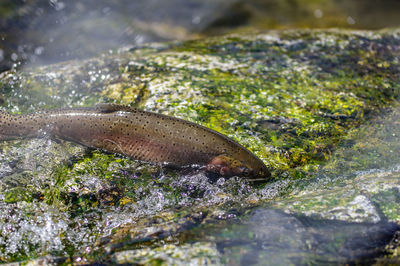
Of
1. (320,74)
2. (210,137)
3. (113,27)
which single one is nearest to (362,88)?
(320,74)

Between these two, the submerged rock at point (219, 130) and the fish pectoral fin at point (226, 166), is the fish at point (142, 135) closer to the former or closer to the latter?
the fish pectoral fin at point (226, 166)

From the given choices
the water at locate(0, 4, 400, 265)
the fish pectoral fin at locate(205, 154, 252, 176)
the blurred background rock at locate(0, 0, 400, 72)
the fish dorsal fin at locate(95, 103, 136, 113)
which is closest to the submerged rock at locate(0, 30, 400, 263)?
the water at locate(0, 4, 400, 265)

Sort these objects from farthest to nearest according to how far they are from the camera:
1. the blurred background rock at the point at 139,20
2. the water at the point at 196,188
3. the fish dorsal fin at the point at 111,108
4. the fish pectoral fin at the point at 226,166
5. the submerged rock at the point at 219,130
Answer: the blurred background rock at the point at 139,20
the fish dorsal fin at the point at 111,108
the fish pectoral fin at the point at 226,166
the submerged rock at the point at 219,130
the water at the point at 196,188

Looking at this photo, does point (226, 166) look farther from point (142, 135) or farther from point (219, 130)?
point (142, 135)

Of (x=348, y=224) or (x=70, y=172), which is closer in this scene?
(x=348, y=224)

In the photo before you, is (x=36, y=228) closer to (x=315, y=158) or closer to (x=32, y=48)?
(x=315, y=158)

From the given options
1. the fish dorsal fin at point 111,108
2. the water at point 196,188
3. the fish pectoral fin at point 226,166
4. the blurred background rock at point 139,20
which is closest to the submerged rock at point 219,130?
the water at point 196,188

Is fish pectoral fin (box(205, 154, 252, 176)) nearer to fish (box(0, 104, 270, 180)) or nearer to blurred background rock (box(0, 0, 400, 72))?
fish (box(0, 104, 270, 180))
